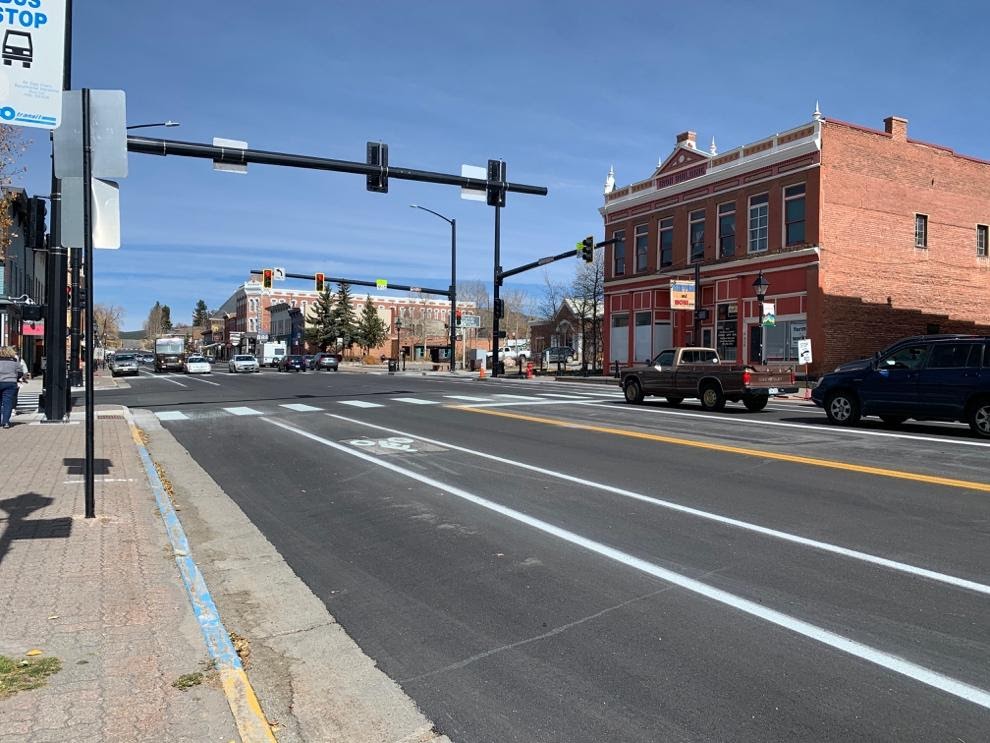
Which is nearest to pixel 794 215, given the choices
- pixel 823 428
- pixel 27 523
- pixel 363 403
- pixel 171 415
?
pixel 823 428

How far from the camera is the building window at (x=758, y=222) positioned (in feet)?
113

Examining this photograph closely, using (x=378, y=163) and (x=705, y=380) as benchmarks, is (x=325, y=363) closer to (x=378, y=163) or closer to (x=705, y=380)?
(x=378, y=163)

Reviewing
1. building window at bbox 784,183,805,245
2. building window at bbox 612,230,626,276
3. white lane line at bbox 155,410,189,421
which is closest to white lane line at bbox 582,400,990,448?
white lane line at bbox 155,410,189,421

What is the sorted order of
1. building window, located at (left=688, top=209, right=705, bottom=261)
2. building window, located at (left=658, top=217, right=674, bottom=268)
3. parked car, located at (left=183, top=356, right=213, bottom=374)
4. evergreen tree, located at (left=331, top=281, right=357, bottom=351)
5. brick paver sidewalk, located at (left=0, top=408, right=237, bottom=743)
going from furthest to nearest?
evergreen tree, located at (left=331, top=281, right=357, bottom=351) < parked car, located at (left=183, top=356, right=213, bottom=374) < building window, located at (left=658, top=217, right=674, bottom=268) < building window, located at (left=688, top=209, right=705, bottom=261) < brick paver sidewalk, located at (left=0, top=408, right=237, bottom=743)

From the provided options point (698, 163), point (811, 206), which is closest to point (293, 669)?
point (811, 206)

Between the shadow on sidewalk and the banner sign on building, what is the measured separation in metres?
30.4

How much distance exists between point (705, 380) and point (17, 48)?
56.7ft

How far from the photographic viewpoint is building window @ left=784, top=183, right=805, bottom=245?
3256 centimetres

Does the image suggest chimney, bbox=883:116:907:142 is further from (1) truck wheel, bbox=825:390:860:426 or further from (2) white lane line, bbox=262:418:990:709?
(2) white lane line, bbox=262:418:990:709

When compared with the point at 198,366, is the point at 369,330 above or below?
above

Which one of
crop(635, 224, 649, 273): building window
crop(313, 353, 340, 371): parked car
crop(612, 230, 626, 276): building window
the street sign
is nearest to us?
the street sign

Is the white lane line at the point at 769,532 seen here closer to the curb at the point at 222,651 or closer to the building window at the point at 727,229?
the curb at the point at 222,651

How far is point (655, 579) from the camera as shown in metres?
5.53

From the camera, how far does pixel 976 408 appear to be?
44.1ft
